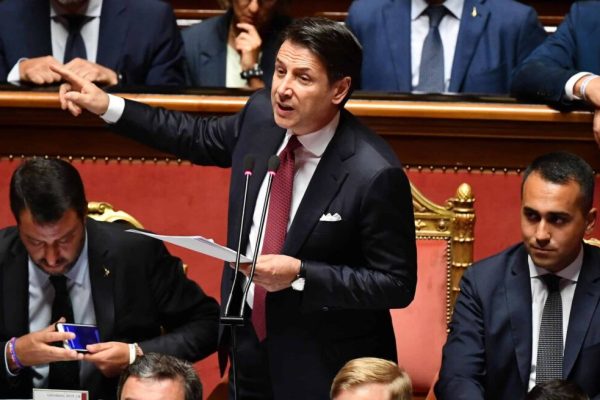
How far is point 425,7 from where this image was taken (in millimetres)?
2715

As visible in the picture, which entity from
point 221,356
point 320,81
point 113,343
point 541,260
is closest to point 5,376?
point 113,343

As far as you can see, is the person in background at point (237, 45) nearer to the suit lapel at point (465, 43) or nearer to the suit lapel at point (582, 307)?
the suit lapel at point (465, 43)

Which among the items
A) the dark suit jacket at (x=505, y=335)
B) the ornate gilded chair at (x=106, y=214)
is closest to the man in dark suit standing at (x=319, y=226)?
the dark suit jacket at (x=505, y=335)

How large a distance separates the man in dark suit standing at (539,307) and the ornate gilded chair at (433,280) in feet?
0.65

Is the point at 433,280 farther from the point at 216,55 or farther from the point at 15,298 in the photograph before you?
the point at 216,55

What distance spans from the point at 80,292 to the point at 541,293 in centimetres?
76

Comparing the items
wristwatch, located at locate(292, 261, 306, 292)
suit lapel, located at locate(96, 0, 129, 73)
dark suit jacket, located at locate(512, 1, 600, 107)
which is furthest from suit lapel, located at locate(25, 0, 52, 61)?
wristwatch, located at locate(292, 261, 306, 292)

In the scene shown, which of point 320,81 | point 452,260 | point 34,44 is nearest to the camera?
point 320,81

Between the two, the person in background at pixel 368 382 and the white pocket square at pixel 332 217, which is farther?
the white pocket square at pixel 332 217

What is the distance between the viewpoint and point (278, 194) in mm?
1963

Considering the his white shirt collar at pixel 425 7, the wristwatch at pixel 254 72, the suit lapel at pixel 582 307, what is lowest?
the suit lapel at pixel 582 307

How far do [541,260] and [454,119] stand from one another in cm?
43

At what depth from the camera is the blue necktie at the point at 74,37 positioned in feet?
8.99

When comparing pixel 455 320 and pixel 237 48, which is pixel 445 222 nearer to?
pixel 455 320
